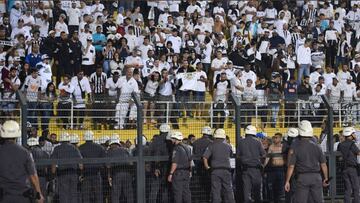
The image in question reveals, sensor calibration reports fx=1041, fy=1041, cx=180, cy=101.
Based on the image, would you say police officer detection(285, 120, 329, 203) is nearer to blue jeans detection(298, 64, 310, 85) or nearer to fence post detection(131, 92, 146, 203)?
fence post detection(131, 92, 146, 203)

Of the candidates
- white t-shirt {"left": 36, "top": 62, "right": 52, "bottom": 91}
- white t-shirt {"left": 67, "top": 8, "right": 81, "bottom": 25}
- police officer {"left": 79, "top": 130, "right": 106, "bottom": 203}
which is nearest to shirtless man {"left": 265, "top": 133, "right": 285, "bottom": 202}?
police officer {"left": 79, "top": 130, "right": 106, "bottom": 203}

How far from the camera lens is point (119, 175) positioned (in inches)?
811

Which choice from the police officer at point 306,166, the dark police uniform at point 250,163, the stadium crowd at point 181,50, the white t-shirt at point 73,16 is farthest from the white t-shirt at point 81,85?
the police officer at point 306,166

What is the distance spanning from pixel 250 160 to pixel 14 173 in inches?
256

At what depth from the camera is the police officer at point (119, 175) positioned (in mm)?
20422

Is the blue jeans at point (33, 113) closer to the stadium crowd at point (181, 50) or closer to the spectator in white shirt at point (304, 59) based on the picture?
the stadium crowd at point (181, 50)

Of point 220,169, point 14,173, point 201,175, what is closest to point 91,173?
point 201,175

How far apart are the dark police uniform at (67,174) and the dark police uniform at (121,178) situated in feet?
2.54

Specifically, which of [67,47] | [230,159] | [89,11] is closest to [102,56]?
[67,47]

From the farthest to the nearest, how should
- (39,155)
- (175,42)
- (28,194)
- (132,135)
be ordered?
(175,42)
(132,135)
(39,155)
(28,194)

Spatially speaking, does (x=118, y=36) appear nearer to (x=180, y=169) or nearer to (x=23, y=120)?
(x=180, y=169)

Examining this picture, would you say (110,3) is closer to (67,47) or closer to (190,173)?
(67,47)

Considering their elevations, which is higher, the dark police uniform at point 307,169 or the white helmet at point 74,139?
the white helmet at point 74,139

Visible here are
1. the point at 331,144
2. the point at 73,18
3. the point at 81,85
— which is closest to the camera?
the point at 331,144
